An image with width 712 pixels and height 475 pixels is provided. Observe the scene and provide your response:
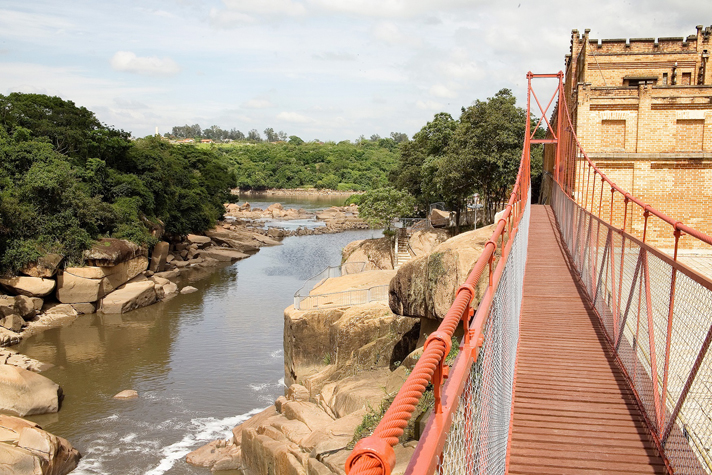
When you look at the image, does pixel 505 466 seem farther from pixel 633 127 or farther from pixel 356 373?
pixel 633 127

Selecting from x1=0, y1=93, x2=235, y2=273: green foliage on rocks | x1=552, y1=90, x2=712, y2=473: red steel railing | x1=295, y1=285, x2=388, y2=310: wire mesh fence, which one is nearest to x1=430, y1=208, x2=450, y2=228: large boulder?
x1=295, y1=285, x2=388, y2=310: wire mesh fence

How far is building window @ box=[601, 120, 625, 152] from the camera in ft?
72.9

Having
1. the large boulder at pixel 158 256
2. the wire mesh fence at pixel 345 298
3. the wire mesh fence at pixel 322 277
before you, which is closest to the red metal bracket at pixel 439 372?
the wire mesh fence at pixel 345 298

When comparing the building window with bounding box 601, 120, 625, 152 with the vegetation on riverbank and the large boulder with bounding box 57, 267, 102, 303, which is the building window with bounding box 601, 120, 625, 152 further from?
the large boulder with bounding box 57, 267, 102, 303

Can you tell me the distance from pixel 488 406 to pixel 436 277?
8.20 metres

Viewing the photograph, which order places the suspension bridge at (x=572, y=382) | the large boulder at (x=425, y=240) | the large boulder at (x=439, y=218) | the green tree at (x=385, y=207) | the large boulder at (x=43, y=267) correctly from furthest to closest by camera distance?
the large boulder at (x=439, y=218), the green tree at (x=385, y=207), the large boulder at (x=425, y=240), the large boulder at (x=43, y=267), the suspension bridge at (x=572, y=382)

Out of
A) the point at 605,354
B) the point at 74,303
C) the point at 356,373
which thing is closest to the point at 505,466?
the point at 605,354

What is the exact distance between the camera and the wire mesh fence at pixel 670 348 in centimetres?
462

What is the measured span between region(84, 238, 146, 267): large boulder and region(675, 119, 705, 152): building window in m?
25.4

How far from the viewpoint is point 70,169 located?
31812 mm

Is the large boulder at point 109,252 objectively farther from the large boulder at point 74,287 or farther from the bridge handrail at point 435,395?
the bridge handrail at point 435,395

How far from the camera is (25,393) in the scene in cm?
1781

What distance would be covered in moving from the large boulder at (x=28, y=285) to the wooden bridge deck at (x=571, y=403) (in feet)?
82.8

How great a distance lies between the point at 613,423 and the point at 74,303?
28492mm
